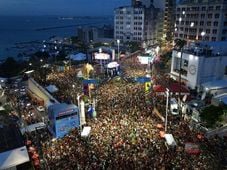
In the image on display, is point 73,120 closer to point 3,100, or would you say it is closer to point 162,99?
point 162,99

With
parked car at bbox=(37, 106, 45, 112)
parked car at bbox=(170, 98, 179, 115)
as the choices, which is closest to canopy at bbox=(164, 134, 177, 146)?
parked car at bbox=(170, 98, 179, 115)

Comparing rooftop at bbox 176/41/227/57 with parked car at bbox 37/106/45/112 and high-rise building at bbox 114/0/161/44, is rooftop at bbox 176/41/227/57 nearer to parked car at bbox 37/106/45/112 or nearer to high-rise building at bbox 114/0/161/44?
parked car at bbox 37/106/45/112

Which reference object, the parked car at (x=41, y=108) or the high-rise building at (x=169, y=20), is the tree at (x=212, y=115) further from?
the high-rise building at (x=169, y=20)

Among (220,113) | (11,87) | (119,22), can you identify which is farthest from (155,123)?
(119,22)

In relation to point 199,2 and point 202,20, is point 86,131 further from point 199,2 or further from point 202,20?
point 199,2

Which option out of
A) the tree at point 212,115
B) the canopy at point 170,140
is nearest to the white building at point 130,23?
the tree at point 212,115

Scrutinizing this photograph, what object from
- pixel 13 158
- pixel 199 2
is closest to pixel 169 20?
pixel 199 2
